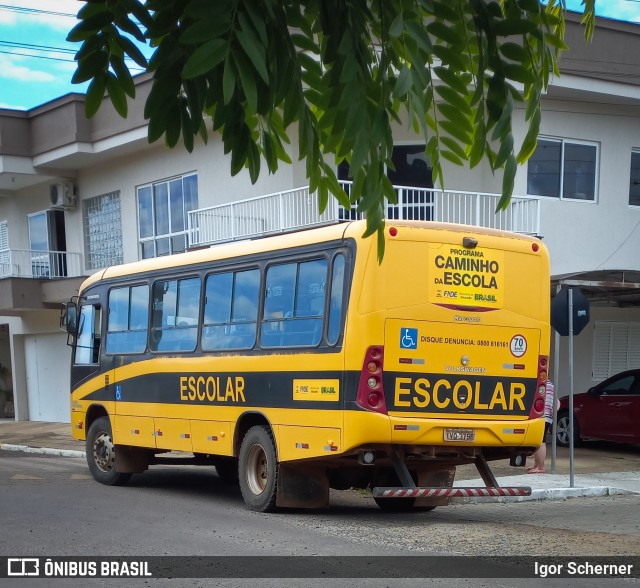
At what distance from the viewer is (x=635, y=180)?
66.6ft

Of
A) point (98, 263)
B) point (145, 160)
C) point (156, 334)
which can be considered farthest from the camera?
point (98, 263)

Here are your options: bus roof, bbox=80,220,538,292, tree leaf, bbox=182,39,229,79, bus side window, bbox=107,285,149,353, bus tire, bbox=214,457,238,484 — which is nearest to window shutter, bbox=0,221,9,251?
bus side window, bbox=107,285,149,353

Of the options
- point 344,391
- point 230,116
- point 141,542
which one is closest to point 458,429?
point 344,391

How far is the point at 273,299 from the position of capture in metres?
10.6

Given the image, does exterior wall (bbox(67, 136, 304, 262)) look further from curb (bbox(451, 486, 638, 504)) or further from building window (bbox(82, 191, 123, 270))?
curb (bbox(451, 486, 638, 504))

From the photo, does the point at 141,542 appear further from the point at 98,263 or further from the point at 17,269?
the point at 17,269

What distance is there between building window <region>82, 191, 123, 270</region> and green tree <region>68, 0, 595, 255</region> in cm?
2066

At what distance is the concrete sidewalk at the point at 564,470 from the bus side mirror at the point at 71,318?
4865 millimetres

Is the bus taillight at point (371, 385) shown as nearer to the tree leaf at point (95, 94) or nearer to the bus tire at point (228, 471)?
the bus tire at point (228, 471)

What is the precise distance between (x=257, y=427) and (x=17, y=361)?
19.5 metres

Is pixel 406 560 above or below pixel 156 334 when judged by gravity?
below

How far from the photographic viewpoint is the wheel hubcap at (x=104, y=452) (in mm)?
13430

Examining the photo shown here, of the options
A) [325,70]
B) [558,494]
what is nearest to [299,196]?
[558,494]

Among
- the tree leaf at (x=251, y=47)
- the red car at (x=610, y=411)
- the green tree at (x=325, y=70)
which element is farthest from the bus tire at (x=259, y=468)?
the red car at (x=610, y=411)
